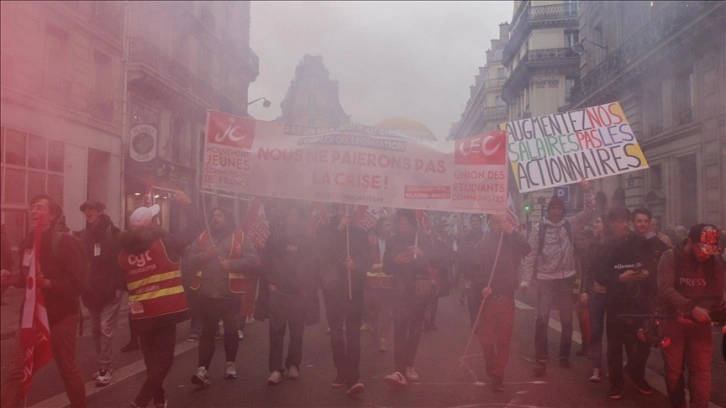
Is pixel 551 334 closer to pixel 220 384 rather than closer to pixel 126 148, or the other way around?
pixel 220 384

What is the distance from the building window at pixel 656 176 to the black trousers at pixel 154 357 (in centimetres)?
978

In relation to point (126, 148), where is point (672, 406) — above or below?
below

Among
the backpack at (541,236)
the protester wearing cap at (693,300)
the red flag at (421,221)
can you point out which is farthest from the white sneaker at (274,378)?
the protester wearing cap at (693,300)

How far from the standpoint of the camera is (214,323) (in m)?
5.66

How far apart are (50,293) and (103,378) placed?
1.50 m

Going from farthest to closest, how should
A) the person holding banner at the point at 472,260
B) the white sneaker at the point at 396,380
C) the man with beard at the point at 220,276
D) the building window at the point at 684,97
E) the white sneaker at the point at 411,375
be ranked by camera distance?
the building window at the point at 684,97 < the person holding banner at the point at 472,260 < the white sneaker at the point at 411,375 < the man with beard at the point at 220,276 < the white sneaker at the point at 396,380

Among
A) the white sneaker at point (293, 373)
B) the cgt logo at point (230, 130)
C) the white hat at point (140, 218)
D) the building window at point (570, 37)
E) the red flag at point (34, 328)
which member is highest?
the building window at point (570, 37)

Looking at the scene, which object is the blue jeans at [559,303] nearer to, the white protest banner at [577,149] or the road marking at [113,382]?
the white protest banner at [577,149]

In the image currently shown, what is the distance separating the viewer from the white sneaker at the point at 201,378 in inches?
210

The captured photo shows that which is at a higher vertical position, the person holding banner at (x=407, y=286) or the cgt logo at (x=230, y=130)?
the cgt logo at (x=230, y=130)

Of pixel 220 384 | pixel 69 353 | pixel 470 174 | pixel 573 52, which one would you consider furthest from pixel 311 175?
pixel 573 52

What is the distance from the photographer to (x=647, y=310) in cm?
536

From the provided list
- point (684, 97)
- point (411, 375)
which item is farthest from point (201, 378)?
point (684, 97)

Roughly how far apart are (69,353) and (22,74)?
5.91 feet
